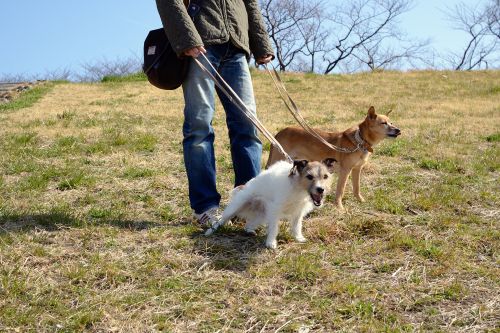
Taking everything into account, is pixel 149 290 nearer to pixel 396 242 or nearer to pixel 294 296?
pixel 294 296

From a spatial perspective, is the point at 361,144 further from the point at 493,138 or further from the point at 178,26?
the point at 493,138

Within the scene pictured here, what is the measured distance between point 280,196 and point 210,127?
849 mm

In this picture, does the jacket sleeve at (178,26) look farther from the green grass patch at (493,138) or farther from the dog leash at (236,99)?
the green grass patch at (493,138)

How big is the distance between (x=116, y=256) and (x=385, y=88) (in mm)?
13524

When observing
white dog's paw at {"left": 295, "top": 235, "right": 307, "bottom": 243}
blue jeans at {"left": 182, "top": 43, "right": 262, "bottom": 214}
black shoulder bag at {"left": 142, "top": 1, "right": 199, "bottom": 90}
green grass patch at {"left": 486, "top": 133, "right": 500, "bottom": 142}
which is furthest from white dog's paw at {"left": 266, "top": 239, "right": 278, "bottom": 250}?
green grass patch at {"left": 486, "top": 133, "right": 500, "bottom": 142}

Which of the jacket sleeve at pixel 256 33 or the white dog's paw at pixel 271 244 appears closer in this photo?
the white dog's paw at pixel 271 244

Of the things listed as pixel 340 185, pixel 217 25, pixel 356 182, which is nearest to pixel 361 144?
pixel 356 182

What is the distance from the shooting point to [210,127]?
14.2 feet

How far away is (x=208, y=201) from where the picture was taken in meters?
4.37

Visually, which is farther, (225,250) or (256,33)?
(256,33)

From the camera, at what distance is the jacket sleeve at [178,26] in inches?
152

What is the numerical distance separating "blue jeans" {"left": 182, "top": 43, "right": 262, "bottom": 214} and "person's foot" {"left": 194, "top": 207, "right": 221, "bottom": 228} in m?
0.03

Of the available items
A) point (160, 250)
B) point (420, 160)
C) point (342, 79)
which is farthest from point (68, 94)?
point (160, 250)

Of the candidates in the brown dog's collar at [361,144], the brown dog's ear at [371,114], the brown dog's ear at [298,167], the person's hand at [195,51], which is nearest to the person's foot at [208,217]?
the brown dog's ear at [298,167]
